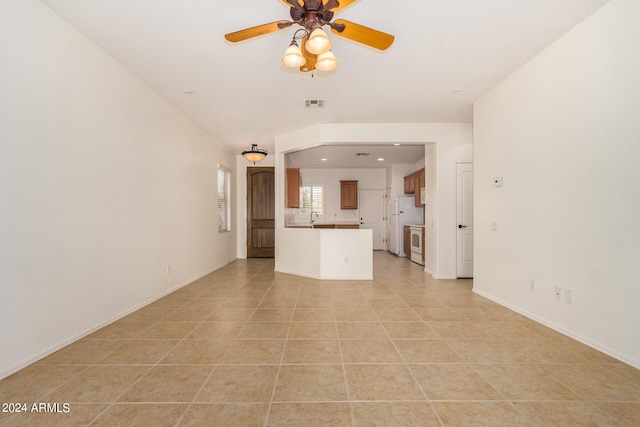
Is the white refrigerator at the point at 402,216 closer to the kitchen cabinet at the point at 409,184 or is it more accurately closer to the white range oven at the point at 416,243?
the kitchen cabinet at the point at 409,184

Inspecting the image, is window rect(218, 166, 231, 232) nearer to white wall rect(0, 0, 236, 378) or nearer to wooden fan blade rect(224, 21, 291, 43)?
white wall rect(0, 0, 236, 378)

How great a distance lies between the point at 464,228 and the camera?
531 centimetres

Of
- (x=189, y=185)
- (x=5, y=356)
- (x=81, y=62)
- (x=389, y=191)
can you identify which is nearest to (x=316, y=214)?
(x=389, y=191)

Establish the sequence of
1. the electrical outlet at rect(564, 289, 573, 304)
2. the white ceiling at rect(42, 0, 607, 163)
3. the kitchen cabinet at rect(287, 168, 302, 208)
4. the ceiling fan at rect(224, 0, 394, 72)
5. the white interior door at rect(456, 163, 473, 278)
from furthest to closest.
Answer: the kitchen cabinet at rect(287, 168, 302, 208) → the white interior door at rect(456, 163, 473, 278) → the electrical outlet at rect(564, 289, 573, 304) → the white ceiling at rect(42, 0, 607, 163) → the ceiling fan at rect(224, 0, 394, 72)

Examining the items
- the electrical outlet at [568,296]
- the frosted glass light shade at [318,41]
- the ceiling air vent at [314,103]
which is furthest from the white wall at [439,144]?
the frosted glass light shade at [318,41]

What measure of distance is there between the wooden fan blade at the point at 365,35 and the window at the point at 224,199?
5.30 metres

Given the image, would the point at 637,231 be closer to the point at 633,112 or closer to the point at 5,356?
the point at 633,112

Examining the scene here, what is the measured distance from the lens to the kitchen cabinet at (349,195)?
31.7 feet

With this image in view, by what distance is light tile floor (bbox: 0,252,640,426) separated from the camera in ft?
5.43

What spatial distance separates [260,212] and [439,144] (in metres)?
4.86

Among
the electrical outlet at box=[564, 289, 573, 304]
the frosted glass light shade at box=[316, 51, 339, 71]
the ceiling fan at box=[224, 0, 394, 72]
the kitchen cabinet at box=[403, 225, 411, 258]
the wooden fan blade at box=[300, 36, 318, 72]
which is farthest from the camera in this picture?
the kitchen cabinet at box=[403, 225, 411, 258]

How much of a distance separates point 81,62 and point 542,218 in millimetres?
4778

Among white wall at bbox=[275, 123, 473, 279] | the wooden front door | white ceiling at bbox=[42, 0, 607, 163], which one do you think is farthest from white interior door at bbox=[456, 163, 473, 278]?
the wooden front door

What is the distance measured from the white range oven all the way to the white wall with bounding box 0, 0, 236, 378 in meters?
5.26
